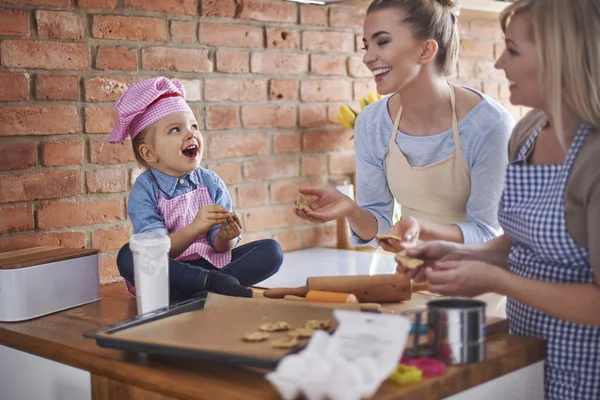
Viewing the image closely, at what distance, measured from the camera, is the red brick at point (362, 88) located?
281 centimetres

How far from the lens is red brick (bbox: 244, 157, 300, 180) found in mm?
2518

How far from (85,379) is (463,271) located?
702 mm

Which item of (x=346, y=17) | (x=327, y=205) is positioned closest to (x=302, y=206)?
(x=327, y=205)

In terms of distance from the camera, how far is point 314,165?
107 inches

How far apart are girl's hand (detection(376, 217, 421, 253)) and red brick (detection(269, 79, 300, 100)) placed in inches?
37.6

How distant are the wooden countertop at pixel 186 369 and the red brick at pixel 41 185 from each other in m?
0.44

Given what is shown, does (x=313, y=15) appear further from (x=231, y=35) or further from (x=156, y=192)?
(x=156, y=192)

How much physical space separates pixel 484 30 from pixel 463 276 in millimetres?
2227

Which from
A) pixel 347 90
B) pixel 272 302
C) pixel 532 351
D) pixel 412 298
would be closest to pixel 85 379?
pixel 272 302

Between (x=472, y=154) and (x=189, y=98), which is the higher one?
(x=189, y=98)

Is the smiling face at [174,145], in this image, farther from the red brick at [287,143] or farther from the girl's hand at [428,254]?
the red brick at [287,143]

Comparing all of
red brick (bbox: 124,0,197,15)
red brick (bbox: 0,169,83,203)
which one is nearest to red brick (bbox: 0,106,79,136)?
red brick (bbox: 0,169,83,203)

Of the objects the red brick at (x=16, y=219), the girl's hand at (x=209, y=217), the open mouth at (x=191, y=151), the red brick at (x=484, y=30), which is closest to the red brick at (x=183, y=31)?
the open mouth at (x=191, y=151)

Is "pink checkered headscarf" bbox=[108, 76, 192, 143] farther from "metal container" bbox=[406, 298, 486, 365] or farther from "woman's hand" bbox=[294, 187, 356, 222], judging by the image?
"metal container" bbox=[406, 298, 486, 365]
